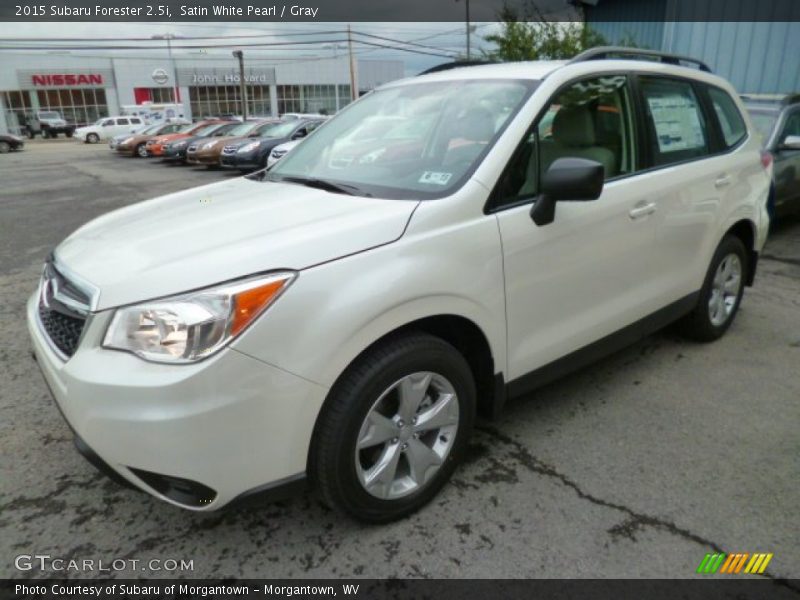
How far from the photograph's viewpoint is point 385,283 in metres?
2.10

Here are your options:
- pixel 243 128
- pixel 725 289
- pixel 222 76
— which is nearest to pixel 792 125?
pixel 725 289

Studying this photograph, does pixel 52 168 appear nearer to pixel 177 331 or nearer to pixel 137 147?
pixel 137 147

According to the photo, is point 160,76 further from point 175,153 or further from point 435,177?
→ point 435,177

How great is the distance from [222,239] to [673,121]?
271cm

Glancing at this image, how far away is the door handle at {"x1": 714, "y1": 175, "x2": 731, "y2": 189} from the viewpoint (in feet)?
12.0

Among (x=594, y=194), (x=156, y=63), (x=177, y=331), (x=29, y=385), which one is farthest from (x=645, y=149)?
(x=156, y=63)

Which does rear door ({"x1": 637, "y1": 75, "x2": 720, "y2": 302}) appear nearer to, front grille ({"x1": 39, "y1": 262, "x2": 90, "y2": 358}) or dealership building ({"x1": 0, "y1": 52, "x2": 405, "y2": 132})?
front grille ({"x1": 39, "y1": 262, "x2": 90, "y2": 358})

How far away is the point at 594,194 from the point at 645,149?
3.31 ft

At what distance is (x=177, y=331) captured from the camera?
73.4 inches

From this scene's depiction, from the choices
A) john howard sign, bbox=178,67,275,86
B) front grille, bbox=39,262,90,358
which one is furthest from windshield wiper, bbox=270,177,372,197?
john howard sign, bbox=178,67,275,86

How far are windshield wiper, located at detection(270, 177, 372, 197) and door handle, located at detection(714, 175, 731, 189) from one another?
2349 millimetres

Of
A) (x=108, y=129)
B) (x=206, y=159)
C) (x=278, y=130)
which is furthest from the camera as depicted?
(x=108, y=129)

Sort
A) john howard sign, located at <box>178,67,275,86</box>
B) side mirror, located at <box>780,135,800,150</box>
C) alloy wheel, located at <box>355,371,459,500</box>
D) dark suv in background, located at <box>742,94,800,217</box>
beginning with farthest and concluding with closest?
john howard sign, located at <box>178,67,275,86</box> → dark suv in background, located at <box>742,94,800,217</box> → side mirror, located at <box>780,135,800,150</box> → alloy wheel, located at <box>355,371,459,500</box>

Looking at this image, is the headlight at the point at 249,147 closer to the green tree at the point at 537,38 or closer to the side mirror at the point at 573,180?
the green tree at the point at 537,38
